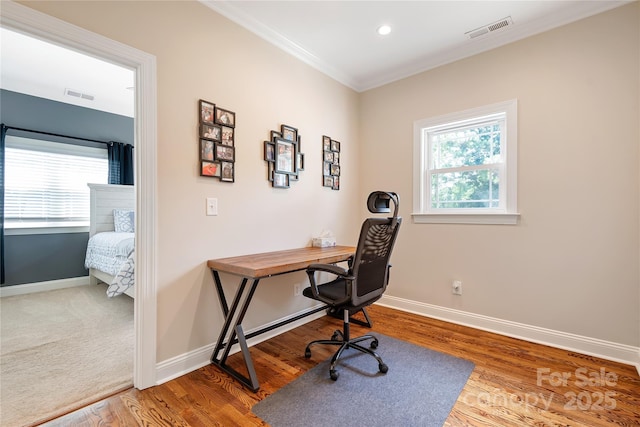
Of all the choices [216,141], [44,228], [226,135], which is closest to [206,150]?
[216,141]

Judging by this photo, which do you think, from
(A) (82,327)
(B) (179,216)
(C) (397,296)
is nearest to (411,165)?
(C) (397,296)

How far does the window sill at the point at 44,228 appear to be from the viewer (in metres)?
3.79

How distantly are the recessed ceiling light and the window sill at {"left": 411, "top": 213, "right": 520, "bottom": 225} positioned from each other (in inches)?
71.2

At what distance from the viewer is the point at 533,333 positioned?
2455 mm

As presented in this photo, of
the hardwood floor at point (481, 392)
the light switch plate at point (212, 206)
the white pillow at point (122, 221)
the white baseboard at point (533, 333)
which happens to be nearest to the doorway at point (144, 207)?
the hardwood floor at point (481, 392)

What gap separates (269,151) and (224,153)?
1.48ft

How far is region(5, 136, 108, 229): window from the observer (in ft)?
12.6

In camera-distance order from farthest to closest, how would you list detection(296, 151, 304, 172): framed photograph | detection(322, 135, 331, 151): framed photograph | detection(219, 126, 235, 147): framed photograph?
detection(322, 135, 331, 151): framed photograph
detection(296, 151, 304, 172): framed photograph
detection(219, 126, 235, 147): framed photograph

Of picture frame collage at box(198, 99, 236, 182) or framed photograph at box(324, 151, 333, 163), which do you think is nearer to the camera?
picture frame collage at box(198, 99, 236, 182)

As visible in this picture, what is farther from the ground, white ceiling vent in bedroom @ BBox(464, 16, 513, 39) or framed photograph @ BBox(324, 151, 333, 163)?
white ceiling vent in bedroom @ BBox(464, 16, 513, 39)

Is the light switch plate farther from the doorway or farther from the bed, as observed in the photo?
the bed

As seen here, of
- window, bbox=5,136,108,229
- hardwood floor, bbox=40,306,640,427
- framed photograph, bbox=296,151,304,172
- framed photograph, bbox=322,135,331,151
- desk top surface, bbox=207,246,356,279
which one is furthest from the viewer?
window, bbox=5,136,108,229

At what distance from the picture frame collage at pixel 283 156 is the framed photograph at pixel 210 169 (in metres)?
0.49

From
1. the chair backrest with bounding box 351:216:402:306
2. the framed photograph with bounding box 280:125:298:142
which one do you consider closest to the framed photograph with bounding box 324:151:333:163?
the framed photograph with bounding box 280:125:298:142
